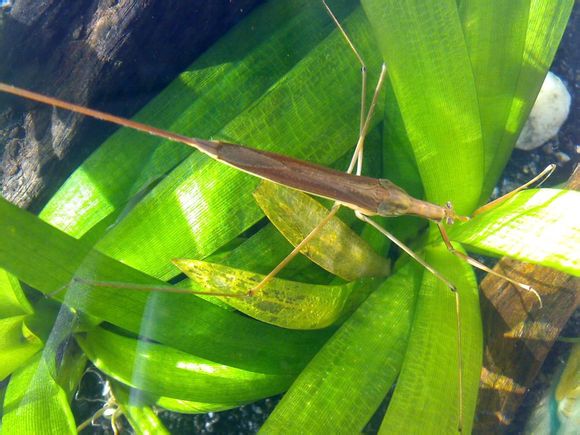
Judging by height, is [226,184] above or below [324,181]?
above

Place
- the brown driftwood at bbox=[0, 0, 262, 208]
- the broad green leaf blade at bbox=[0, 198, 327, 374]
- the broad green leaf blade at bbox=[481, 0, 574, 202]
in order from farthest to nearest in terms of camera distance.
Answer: the brown driftwood at bbox=[0, 0, 262, 208] < the broad green leaf blade at bbox=[481, 0, 574, 202] < the broad green leaf blade at bbox=[0, 198, 327, 374]

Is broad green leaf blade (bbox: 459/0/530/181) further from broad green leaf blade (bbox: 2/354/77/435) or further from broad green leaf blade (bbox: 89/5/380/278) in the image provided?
broad green leaf blade (bbox: 2/354/77/435)

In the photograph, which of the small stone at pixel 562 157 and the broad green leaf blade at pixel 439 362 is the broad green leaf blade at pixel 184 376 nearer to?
the broad green leaf blade at pixel 439 362

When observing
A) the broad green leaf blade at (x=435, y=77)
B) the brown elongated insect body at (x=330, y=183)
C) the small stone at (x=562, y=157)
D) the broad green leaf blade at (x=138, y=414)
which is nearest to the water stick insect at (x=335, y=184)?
the brown elongated insect body at (x=330, y=183)

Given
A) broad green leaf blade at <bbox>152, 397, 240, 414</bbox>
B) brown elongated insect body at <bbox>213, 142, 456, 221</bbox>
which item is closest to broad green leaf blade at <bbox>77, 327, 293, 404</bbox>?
broad green leaf blade at <bbox>152, 397, 240, 414</bbox>

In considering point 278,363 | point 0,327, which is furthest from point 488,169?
point 0,327

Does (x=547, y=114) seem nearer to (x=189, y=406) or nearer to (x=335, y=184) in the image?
(x=335, y=184)

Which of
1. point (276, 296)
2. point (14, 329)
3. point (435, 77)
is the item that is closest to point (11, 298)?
point (14, 329)
